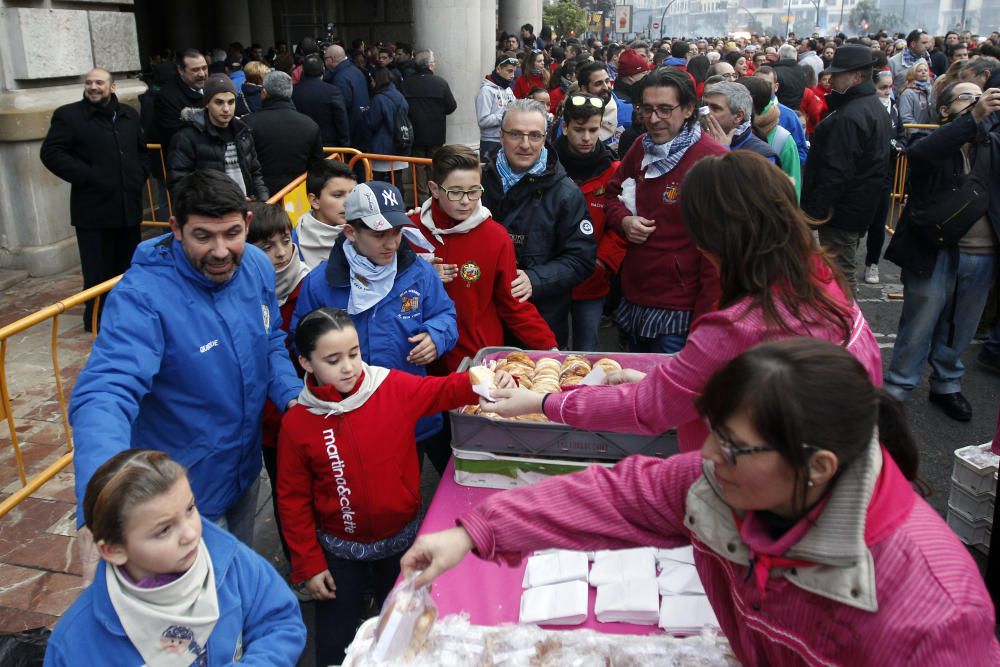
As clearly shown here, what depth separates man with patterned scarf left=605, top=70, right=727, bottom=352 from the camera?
13.9 ft

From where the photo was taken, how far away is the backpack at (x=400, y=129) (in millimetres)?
10516

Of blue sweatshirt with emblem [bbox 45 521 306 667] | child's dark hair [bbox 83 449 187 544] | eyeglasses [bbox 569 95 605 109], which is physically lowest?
blue sweatshirt with emblem [bbox 45 521 306 667]

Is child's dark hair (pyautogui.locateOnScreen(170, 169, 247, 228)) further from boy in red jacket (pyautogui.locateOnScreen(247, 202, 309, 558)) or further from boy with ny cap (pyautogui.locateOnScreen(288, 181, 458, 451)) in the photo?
boy in red jacket (pyautogui.locateOnScreen(247, 202, 309, 558))

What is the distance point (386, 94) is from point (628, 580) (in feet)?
28.9

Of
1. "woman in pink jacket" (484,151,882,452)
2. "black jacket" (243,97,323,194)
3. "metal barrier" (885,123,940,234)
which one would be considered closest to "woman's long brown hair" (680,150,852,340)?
"woman in pink jacket" (484,151,882,452)

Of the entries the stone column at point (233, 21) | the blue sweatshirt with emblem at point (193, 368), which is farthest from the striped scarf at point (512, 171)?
the stone column at point (233, 21)

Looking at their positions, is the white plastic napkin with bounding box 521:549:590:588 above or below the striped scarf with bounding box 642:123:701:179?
below

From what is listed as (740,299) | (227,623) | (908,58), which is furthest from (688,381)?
(908,58)

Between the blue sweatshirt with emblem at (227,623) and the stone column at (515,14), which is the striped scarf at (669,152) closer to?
the blue sweatshirt with emblem at (227,623)

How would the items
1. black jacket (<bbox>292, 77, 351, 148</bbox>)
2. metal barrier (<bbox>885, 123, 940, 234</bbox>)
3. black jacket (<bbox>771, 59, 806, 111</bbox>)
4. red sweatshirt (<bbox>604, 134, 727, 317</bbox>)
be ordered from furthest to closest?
black jacket (<bbox>771, 59, 806, 111</bbox>) < black jacket (<bbox>292, 77, 351, 148</bbox>) < metal barrier (<bbox>885, 123, 940, 234</bbox>) < red sweatshirt (<bbox>604, 134, 727, 317</bbox>)

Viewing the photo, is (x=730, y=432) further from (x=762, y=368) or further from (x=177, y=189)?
(x=177, y=189)

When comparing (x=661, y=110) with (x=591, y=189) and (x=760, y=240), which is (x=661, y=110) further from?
(x=760, y=240)

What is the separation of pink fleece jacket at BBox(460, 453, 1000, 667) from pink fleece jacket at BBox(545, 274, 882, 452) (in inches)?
16.3

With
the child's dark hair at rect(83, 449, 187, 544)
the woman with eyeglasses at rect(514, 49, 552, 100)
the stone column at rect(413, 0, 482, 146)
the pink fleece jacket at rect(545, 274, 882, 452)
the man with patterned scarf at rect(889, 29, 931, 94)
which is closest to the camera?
the child's dark hair at rect(83, 449, 187, 544)
